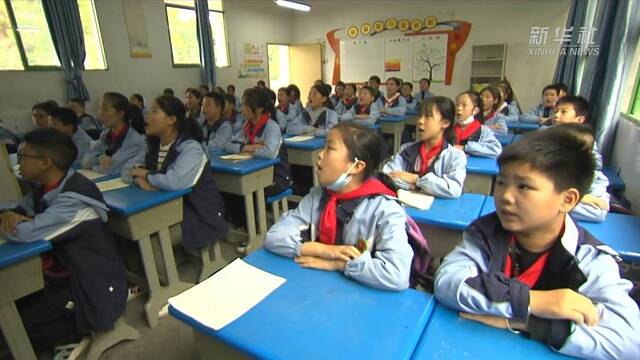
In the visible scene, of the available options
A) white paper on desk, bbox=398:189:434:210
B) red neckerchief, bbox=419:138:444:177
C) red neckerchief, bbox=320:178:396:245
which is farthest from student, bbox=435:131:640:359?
red neckerchief, bbox=419:138:444:177

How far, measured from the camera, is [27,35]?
485 cm

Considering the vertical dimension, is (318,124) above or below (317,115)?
below

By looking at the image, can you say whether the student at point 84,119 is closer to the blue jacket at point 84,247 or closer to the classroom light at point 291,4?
the classroom light at point 291,4

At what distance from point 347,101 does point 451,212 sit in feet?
14.4

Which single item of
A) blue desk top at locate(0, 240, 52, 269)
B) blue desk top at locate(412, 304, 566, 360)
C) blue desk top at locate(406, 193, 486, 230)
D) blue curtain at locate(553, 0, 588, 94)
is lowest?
blue desk top at locate(406, 193, 486, 230)

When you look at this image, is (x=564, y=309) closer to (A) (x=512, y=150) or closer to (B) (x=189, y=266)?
(A) (x=512, y=150)

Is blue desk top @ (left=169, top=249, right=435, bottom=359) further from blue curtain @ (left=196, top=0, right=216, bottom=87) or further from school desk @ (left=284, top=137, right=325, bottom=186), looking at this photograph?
blue curtain @ (left=196, top=0, right=216, bottom=87)

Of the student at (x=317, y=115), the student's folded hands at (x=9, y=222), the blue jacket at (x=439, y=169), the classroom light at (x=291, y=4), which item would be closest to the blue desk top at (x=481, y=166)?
the blue jacket at (x=439, y=169)

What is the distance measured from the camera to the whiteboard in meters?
8.32

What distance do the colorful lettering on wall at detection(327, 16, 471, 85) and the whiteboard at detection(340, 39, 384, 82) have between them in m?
0.19

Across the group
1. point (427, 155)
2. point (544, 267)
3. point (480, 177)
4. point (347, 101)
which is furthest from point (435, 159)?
point (347, 101)

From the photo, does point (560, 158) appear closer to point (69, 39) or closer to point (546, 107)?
point (546, 107)

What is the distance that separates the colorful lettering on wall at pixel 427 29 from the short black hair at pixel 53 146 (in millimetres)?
7544

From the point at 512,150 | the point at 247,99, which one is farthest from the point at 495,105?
the point at 512,150
